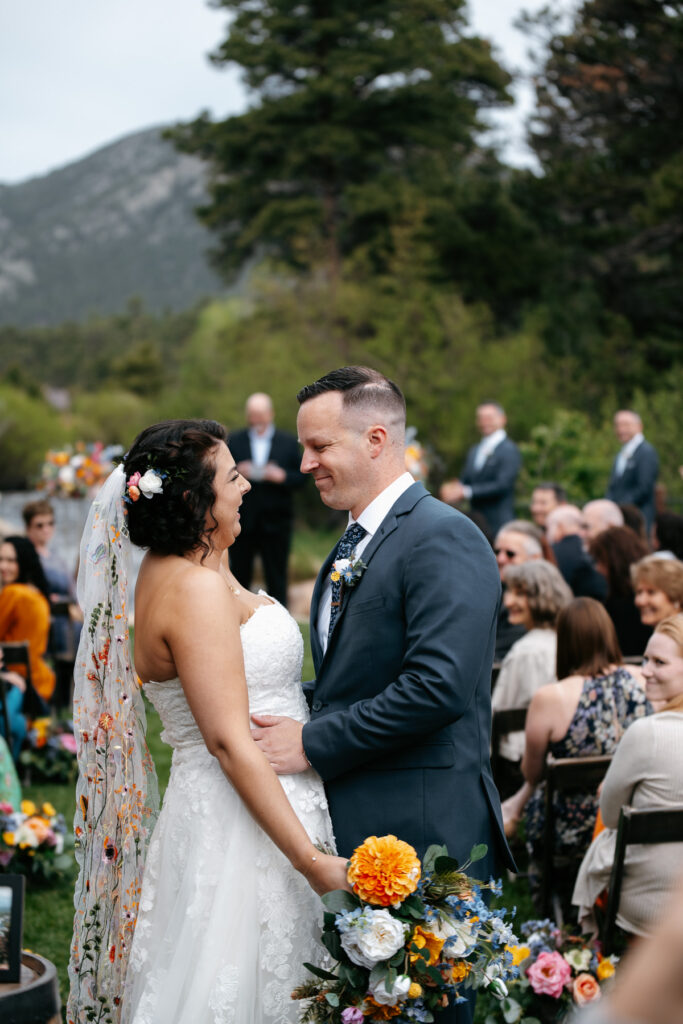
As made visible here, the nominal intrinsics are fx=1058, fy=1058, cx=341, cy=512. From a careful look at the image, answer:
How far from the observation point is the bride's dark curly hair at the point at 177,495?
2764mm

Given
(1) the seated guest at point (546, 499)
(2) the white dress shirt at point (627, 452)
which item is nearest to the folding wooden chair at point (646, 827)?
(1) the seated guest at point (546, 499)

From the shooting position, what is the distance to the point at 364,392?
2.82m

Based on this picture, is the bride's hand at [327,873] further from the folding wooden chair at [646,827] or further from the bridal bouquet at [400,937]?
the folding wooden chair at [646,827]

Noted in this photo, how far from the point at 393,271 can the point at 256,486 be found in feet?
56.0

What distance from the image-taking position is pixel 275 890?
2.75m

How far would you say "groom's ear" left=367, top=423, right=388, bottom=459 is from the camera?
9.26 feet

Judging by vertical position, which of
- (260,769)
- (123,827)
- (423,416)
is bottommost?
(423,416)

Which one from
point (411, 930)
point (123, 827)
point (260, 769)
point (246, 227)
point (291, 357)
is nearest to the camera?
point (411, 930)

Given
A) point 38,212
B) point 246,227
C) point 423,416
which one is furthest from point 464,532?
point 38,212

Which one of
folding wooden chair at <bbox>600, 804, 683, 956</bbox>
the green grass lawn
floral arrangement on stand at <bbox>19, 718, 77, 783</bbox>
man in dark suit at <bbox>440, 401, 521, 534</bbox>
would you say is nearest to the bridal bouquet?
folding wooden chair at <bbox>600, 804, 683, 956</bbox>

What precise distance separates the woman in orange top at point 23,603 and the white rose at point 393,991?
532cm

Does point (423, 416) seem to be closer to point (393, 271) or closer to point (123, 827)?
point (393, 271)

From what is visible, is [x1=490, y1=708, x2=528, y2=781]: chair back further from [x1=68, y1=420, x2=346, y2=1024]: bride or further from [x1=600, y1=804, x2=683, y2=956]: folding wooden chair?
[x1=68, y1=420, x2=346, y2=1024]: bride

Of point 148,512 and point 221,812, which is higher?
point 148,512
